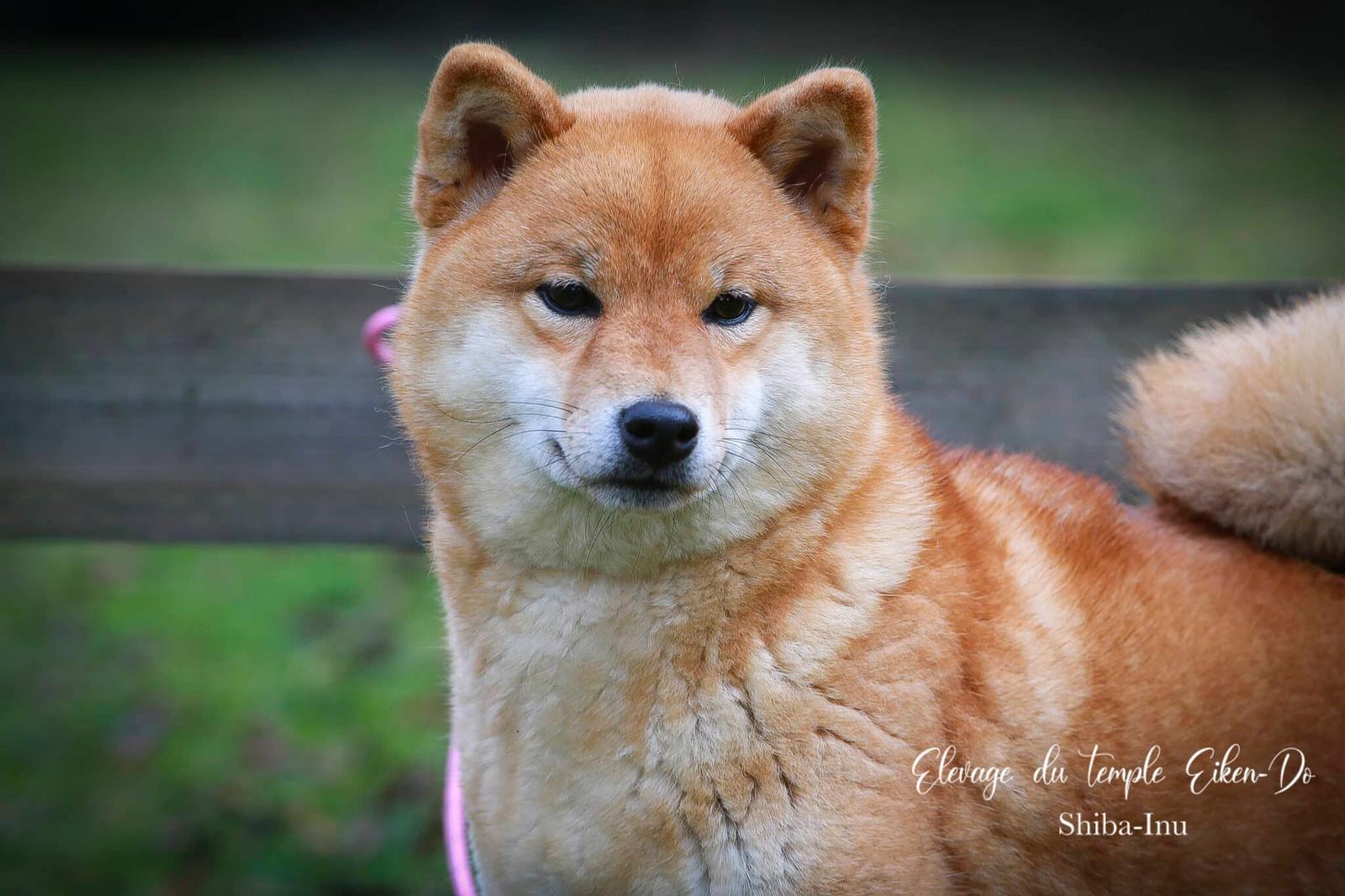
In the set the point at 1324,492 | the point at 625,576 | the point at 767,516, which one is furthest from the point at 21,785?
the point at 1324,492

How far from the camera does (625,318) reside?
2166 mm

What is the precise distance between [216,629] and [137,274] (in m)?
2.20

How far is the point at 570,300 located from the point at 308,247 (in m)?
6.90

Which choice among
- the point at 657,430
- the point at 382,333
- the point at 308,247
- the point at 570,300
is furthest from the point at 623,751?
the point at 308,247

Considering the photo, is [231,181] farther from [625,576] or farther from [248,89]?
[625,576]

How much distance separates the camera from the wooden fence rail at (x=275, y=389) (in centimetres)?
323

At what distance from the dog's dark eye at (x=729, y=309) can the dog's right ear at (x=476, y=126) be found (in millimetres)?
529

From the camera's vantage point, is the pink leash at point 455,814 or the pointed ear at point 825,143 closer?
the pointed ear at point 825,143

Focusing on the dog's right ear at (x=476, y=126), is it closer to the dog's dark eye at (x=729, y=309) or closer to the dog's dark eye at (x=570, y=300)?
the dog's dark eye at (x=570, y=300)

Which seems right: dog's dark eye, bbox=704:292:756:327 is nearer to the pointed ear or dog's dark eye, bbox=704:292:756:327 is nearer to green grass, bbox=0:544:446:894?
the pointed ear

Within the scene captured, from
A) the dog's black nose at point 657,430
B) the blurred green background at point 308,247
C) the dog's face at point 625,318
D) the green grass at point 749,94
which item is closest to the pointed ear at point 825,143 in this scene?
the dog's face at point 625,318

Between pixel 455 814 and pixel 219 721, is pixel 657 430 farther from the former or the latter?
pixel 219 721

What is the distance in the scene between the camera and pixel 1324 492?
2564 mm

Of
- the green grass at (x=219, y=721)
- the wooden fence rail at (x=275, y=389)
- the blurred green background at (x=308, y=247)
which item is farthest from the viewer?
the blurred green background at (x=308, y=247)
